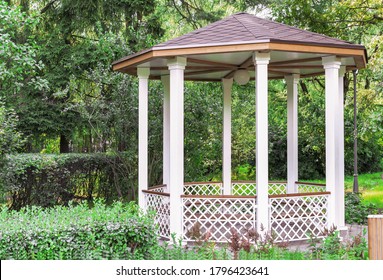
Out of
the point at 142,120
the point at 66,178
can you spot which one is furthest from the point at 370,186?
the point at 142,120

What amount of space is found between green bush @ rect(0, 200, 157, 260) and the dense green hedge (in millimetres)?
5005

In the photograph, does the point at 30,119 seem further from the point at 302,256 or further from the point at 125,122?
the point at 302,256

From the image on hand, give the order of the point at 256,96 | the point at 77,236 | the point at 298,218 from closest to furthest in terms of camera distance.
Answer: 1. the point at 77,236
2. the point at 256,96
3. the point at 298,218

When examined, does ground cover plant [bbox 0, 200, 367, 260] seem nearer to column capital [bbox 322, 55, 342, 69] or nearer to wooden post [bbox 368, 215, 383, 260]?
wooden post [bbox 368, 215, 383, 260]

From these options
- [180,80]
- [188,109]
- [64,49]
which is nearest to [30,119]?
[64,49]

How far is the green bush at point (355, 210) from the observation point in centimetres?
1186

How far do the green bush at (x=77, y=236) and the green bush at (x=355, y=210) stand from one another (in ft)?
21.5

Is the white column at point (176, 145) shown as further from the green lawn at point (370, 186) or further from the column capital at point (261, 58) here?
the green lawn at point (370, 186)

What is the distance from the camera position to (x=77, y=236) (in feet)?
21.4

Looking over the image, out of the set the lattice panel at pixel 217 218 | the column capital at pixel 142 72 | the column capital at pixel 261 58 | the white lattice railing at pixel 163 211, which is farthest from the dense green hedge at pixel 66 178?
the column capital at pixel 261 58

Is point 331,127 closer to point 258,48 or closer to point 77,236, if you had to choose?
point 258,48

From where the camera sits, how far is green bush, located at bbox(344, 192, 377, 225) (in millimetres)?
11859

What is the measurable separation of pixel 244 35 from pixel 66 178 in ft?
24.0

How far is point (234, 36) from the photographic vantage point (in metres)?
8.88
